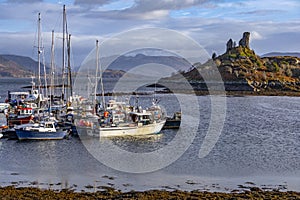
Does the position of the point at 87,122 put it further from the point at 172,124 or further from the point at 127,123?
the point at 172,124

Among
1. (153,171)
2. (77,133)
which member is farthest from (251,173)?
(77,133)

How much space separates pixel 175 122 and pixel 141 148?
438 inches

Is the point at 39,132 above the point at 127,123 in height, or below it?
below

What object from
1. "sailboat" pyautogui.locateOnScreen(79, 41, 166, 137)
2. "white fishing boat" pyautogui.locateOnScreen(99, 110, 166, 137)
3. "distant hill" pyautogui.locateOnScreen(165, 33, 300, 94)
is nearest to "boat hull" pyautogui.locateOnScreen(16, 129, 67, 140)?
"sailboat" pyautogui.locateOnScreen(79, 41, 166, 137)

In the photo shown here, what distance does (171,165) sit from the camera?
94.9 feet

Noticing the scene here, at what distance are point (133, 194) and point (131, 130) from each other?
17841mm

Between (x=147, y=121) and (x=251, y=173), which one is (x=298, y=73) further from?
(x=251, y=173)

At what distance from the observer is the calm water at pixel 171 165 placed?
956 inches

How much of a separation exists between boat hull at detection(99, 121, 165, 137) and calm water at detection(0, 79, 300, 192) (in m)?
0.67

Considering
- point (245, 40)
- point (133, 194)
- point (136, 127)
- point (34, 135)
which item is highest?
point (245, 40)

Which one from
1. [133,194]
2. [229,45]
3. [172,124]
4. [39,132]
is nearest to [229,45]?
[229,45]

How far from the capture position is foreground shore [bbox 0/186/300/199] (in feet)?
68.9

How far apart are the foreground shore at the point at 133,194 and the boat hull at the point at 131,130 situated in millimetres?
15716

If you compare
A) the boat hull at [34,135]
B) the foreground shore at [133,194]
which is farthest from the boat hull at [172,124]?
the foreground shore at [133,194]
